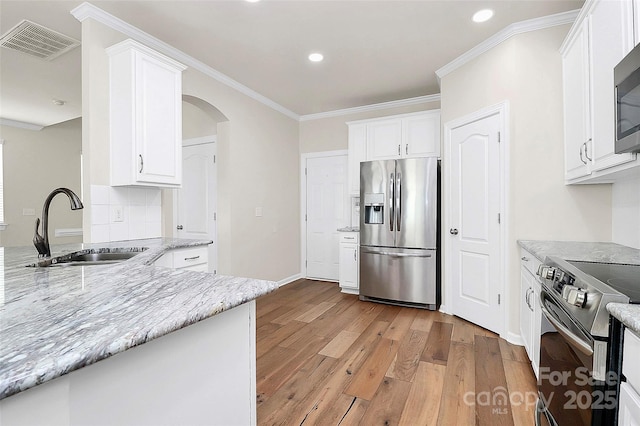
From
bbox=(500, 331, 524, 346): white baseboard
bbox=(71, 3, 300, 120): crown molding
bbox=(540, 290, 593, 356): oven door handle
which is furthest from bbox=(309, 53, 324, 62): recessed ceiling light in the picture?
bbox=(500, 331, 524, 346): white baseboard

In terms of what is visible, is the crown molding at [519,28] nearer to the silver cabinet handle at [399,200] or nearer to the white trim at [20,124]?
the silver cabinet handle at [399,200]

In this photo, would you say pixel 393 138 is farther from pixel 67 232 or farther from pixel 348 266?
pixel 67 232

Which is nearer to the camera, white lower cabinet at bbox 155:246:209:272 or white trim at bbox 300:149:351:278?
white lower cabinet at bbox 155:246:209:272

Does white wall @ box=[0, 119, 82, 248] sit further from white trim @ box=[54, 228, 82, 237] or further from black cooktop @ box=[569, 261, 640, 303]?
black cooktop @ box=[569, 261, 640, 303]

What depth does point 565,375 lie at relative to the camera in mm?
1224

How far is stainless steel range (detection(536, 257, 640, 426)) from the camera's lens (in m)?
0.95

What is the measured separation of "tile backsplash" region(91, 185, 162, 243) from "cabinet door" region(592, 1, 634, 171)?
3324 millimetres

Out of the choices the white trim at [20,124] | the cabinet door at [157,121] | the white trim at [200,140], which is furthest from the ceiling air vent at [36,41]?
the white trim at [20,124]

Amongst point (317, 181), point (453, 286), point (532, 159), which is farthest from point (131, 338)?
point (317, 181)

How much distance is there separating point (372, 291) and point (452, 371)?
1.65 meters

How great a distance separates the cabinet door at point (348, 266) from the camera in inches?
164

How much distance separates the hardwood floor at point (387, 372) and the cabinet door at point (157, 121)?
1684mm

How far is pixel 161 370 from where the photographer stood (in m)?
0.74

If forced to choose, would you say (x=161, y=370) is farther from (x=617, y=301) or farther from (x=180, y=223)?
(x=180, y=223)
